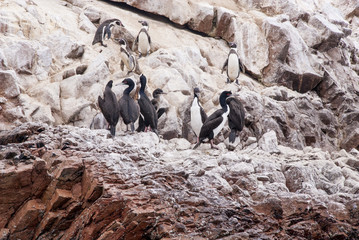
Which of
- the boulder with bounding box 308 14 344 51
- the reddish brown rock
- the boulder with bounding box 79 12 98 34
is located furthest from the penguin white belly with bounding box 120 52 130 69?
the boulder with bounding box 308 14 344 51

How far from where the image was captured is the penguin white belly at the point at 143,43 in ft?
50.3

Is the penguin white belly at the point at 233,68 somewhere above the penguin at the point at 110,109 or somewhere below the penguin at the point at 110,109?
below

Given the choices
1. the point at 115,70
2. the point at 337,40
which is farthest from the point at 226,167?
the point at 337,40

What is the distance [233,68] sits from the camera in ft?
51.1

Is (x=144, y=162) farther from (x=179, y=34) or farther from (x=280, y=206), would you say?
(x=179, y=34)

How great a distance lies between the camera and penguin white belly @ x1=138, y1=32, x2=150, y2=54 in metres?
15.3

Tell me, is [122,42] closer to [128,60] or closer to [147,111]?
[128,60]

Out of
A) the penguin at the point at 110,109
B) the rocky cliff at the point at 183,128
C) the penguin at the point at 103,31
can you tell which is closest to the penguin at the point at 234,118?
the rocky cliff at the point at 183,128

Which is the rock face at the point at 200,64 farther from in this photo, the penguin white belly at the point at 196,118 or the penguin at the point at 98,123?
the penguin white belly at the point at 196,118

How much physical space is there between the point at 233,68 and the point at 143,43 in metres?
3.20

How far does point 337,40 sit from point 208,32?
5547 millimetres

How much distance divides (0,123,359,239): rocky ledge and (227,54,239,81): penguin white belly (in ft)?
25.2

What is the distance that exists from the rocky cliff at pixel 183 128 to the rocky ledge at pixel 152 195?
2 centimetres

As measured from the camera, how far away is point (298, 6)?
63.2 feet
